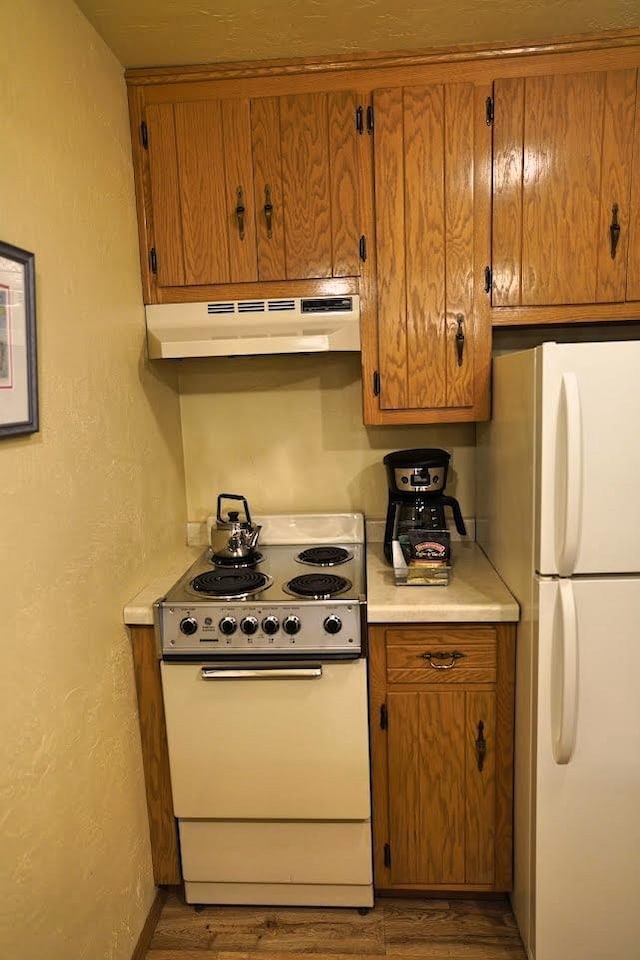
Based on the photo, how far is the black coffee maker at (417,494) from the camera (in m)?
2.10

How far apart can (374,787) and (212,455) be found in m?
1.33

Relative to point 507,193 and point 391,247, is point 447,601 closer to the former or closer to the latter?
point 391,247

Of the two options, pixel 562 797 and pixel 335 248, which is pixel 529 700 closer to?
pixel 562 797

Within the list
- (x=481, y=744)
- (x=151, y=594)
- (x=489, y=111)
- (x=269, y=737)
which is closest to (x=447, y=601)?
(x=481, y=744)

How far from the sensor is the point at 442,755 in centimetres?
183

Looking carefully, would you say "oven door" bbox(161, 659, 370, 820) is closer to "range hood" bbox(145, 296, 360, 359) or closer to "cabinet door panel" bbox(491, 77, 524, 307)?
"range hood" bbox(145, 296, 360, 359)

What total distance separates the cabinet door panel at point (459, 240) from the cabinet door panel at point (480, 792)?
37.6 inches

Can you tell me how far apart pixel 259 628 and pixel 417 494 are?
2.38ft

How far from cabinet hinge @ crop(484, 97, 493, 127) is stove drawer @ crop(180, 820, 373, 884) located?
2.16 meters

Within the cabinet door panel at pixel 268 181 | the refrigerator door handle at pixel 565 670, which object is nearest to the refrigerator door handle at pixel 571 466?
the refrigerator door handle at pixel 565 670

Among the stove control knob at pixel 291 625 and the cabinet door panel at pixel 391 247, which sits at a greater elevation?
the cabinet door panel at pixel 391 247

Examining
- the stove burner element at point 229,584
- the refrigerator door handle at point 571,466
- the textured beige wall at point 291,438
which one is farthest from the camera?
the textured beige wall at point 291,438

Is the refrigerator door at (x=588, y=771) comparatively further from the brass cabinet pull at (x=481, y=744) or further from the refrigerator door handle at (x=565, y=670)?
the brass cabinet pull at (x=481, y=744)

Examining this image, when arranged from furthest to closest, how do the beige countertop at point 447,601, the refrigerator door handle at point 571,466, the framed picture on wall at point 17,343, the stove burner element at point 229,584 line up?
the stove burner element at point 229,584 < the beige countertop at point 447,601 < the refrigerator door handle at point 571,466 < the framed picture on wall at point 17,343
